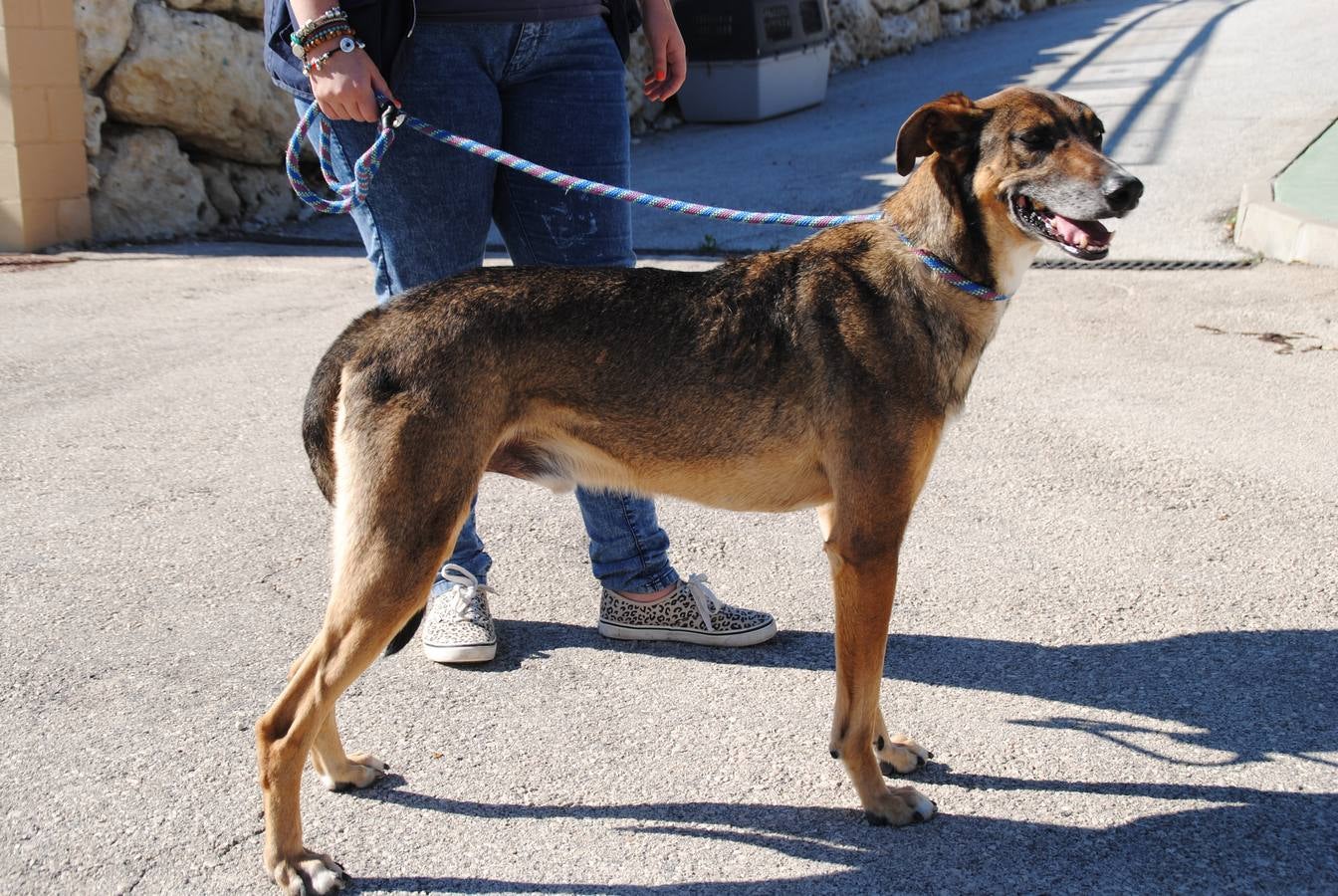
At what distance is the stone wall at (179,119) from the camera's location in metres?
8.63

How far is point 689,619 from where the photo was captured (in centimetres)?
387

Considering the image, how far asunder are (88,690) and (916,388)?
97.1 inches

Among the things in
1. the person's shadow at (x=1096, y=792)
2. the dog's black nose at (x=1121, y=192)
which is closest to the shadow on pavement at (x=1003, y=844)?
the person's shadow at (x=1096, y=792)

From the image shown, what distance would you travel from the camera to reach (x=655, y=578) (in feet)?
12.7

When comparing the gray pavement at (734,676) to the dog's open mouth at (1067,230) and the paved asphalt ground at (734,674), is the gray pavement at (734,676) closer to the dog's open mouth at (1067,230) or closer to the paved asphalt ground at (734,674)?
the paved asphalt ground at (734,674)

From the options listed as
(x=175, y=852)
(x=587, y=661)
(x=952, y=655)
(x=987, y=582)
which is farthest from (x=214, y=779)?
(x=987, y=582)

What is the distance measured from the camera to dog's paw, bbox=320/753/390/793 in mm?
3125

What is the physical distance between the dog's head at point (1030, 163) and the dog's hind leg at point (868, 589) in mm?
566

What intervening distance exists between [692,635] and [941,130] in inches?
66.6

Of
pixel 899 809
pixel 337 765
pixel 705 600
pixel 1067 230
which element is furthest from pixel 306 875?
pixel 1067 230

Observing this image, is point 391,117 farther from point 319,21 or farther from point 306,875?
point 306,875

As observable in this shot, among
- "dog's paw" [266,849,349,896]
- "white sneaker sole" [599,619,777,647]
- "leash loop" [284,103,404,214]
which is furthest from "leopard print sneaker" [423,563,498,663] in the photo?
"leash loop" [284,103,404,214]

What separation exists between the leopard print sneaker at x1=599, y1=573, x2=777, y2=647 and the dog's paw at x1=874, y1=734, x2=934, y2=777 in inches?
28.4

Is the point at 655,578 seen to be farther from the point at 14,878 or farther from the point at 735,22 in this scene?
the point at 735,22
